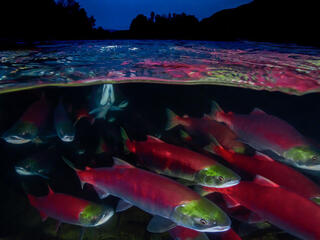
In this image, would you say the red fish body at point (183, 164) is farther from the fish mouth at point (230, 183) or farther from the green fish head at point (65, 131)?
the green fish head at point (65, 131)

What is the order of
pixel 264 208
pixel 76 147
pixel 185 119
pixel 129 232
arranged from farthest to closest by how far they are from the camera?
pixel 76 147 < pixel 185 119 < pixel 129 232 < pixel 264 208

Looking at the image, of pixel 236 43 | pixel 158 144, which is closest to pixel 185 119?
pixel 158 144

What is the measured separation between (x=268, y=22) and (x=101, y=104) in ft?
26.2

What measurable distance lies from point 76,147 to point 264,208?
6.65 m

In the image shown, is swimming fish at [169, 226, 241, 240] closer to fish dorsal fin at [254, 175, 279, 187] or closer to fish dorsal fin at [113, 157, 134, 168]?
fish dorsal fin at [254, 175, 279, 187]

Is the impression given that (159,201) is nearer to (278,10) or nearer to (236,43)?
(236,43)

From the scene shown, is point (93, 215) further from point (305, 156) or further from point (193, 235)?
point (305, 156)

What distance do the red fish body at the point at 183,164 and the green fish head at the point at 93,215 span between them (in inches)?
49.6

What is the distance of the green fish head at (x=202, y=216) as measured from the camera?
3162 millimetres

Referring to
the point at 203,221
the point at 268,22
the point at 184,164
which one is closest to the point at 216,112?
the point at 184,164

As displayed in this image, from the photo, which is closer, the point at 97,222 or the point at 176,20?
the point at 97,222

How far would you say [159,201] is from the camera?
353 cm

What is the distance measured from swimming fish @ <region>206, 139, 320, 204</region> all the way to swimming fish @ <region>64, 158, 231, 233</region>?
1.35 metres

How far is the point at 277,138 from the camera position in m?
4.61
